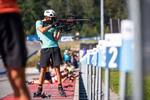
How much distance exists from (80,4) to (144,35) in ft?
355

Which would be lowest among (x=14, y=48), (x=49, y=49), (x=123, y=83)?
(x=49, y=49)

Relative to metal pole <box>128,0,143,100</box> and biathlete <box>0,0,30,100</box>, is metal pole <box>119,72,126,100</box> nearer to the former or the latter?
Answer: metal pole <box>128,0,143,100</box>

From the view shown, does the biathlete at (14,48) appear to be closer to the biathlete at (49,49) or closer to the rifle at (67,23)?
the biathlete at (49,49)

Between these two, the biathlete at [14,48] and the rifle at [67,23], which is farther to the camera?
the rifle at [67,23]

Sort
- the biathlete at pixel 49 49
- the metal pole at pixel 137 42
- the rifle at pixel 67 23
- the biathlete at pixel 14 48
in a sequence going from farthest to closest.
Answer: the rifle at pixel 67 23, the biathlete at pixel 49 49, the biathlete at pixel 14 48, the metal pole at pixel 137 42

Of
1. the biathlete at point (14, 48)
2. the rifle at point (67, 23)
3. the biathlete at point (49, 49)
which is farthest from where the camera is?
the rifle at point (67, 23)

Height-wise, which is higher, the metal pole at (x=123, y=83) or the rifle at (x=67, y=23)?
the rifle at (x=67, y=23)

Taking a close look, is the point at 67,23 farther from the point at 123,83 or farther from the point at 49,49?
the point at 123,83

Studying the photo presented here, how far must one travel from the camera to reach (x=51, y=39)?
21.1 ft

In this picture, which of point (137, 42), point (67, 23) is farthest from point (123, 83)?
point (67, 23)

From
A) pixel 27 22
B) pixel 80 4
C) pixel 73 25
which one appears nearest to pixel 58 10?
pixel 80 4

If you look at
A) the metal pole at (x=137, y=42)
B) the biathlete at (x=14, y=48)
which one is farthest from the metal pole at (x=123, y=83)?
the biathlete at (x=14, y=48)

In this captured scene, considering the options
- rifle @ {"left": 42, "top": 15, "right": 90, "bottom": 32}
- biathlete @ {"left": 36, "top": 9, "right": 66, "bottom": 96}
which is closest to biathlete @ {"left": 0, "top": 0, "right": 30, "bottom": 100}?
biathlete @ {"left": 36, "top": 9, "right": 66, "bottom": 96}

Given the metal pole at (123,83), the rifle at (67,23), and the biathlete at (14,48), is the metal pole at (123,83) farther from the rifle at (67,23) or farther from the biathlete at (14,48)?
the rifle at (67,23)
